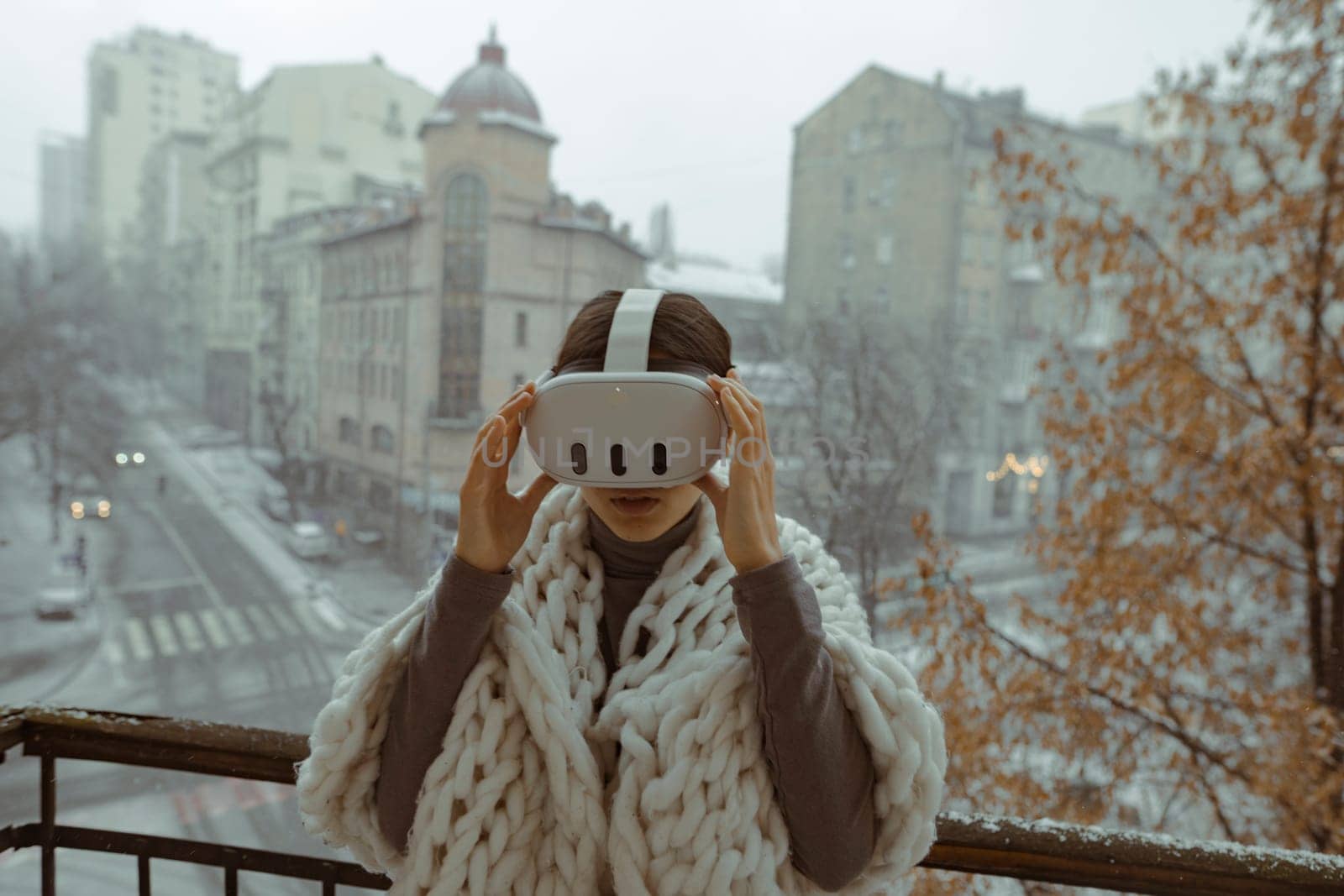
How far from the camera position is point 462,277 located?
272cm

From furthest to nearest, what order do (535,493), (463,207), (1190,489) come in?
1. (463,207)
2. (1190,489)
3. (535,493)

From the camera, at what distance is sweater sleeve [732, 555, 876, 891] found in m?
0.59

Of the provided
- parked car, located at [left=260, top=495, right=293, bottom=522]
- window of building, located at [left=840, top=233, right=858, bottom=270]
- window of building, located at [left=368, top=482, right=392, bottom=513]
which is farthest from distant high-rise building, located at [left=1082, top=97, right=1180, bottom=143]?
parked car, located at [left=260, top=495, right=293, bottom=522]

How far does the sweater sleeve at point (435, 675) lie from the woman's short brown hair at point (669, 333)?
197 mm

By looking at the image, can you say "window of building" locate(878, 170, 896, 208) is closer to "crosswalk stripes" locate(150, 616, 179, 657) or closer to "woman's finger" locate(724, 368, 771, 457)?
"woman's finger" locate(724, 368, 771, 457)

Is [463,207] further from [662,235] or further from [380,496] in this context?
[380,496]

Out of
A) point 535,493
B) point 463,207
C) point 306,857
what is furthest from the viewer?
point 463,207

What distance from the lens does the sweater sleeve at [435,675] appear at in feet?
2.06

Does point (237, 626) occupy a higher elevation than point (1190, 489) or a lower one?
lower

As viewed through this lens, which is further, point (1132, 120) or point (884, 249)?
point (884, 249)

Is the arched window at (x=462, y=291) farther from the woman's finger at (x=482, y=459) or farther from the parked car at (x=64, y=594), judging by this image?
the woman's finger at (x=482, y=459)

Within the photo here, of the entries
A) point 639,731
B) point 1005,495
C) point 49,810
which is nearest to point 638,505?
point 639,731

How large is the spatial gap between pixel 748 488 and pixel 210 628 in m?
2.84

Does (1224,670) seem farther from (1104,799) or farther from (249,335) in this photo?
(249,335)
